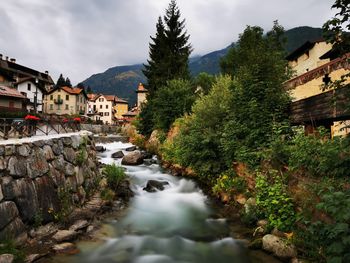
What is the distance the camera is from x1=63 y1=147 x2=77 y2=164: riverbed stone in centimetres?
1262

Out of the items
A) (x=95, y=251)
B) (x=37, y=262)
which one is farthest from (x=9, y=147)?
(x=95, y=251)

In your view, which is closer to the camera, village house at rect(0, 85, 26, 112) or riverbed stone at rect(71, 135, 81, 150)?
riverbed stone at rect(71, 135, 81, 150)

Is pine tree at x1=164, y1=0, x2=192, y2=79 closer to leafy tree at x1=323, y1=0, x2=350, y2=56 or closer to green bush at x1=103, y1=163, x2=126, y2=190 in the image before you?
green bush at x1=103, y1=163, x2=126, y2=190

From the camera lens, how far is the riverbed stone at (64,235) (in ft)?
30.1

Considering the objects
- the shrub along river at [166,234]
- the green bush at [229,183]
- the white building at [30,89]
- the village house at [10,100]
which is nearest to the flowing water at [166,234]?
the shrub along river at [166,234]

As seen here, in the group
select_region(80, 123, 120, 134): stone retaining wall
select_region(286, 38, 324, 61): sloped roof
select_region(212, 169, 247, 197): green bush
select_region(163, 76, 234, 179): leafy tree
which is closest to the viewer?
select_region(212, 169, 247, 197): green bush

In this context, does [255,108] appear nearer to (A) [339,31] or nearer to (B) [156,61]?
(A) [339,31]

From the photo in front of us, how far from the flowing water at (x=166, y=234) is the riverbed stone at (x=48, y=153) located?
386cm

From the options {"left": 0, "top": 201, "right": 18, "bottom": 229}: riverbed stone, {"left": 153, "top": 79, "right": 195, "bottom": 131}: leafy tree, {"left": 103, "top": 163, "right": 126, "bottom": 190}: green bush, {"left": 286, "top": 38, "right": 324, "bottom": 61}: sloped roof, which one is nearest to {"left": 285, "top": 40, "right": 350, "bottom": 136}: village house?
{"left": 0, "top": 201, "right": 18, "bottom": 229}: riverbed stone

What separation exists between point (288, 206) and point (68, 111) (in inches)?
3171

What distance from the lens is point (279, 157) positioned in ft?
34.7

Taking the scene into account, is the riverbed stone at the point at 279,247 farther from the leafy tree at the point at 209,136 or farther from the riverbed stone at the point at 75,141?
the riverbed stone at the point at 75,141

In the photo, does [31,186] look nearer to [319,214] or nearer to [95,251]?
[95,251]

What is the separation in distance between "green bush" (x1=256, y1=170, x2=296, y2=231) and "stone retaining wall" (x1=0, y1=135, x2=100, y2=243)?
8.20 metres
